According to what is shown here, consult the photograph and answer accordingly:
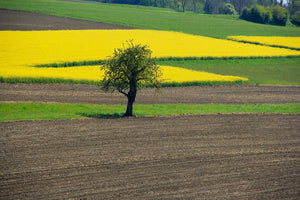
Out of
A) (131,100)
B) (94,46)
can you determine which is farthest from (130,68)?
(94,46)

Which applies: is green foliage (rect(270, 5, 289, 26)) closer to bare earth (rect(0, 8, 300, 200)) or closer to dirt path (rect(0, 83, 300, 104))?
dirt path (rect(0, 83, 300, 104))

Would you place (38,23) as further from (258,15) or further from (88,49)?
(258,15)

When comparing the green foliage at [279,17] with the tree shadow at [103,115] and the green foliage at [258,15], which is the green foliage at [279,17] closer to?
the green foliage at [258,15]

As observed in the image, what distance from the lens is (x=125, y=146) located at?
2381 centimetres

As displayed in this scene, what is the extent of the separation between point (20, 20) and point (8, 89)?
5082 centimetres

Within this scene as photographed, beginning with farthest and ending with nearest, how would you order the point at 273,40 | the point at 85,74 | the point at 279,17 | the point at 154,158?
1. the point at 279,17
2. the point at 273,40
3. the point at 85,74
4. the point at 154,158

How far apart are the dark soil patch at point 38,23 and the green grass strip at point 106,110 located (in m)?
44.2

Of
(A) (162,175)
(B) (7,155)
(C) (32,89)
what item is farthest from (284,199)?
(C) (32,89)

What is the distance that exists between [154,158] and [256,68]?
40.5 metres

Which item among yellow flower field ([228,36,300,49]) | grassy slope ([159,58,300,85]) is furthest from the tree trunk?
yellow flower field ([228,36,300,49])

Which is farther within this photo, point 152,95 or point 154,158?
point 152,95

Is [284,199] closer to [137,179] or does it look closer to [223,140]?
[137,179]

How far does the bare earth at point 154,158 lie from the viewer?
18.3 meters

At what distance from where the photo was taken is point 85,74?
45.4 m
